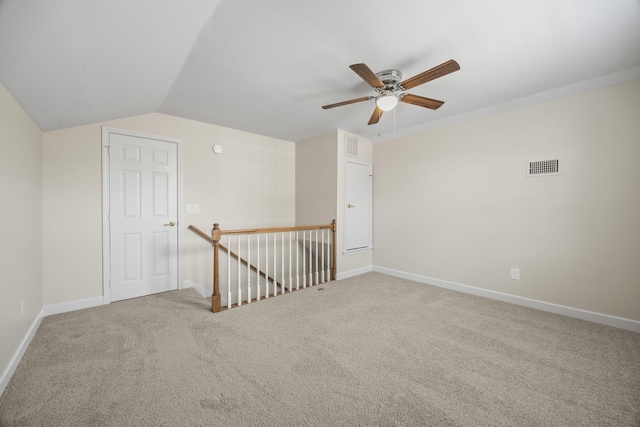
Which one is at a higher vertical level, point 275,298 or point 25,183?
point 25,183

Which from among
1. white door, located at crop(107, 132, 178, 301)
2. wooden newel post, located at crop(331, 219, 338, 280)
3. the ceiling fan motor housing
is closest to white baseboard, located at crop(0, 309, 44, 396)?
white door, located at crop(107, 132, 178, 301)

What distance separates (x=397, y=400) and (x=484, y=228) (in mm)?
2600

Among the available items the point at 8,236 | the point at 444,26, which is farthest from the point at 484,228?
the point at 8,236

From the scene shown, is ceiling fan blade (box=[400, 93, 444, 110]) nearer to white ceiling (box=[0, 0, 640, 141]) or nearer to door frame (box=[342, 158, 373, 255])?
white ceiling (box=[0, 0, 640, 141])

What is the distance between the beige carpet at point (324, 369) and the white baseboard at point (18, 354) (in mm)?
42

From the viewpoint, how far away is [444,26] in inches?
68.7

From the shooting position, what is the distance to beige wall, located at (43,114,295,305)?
8.86 feet

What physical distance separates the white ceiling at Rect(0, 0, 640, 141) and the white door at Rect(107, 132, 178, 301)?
0.51 m

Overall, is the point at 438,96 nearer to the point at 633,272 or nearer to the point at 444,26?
the point at 444,26

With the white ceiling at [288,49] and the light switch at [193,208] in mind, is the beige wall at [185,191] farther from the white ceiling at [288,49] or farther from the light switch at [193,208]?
the white ceiling at [288,49]

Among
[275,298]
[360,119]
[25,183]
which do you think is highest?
[360,119]

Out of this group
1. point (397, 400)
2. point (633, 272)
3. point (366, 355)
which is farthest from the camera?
point (633, 272)

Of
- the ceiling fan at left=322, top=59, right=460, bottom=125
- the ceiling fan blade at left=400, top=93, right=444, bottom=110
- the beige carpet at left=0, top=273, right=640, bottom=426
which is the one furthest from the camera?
the ceiling fan blade at left=400, top=93, right=444, bottom=110

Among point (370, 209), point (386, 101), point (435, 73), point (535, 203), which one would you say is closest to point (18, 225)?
point (386, 101)
